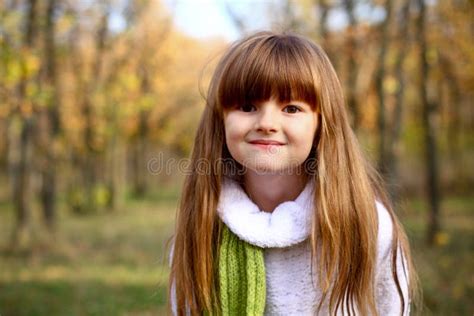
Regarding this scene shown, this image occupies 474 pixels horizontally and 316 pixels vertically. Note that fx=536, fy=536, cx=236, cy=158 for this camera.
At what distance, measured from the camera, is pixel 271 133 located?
162 centimetres

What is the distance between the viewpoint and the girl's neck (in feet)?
5.86

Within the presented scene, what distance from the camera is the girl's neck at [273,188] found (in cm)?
179

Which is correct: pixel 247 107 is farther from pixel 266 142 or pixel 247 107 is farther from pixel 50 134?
pixel 50 134

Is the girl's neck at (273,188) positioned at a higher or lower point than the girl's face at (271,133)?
lower

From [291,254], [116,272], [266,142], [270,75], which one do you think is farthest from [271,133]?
[116,272]

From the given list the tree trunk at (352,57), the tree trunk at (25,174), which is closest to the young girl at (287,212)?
the tree trunk at (25,174)

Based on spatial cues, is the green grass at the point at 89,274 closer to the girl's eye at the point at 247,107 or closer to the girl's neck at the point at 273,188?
the girl's neck at the point at 273,188

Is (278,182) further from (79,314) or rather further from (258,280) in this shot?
(79,314)

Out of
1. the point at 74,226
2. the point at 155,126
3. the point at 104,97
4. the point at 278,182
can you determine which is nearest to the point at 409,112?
the point at 155,126

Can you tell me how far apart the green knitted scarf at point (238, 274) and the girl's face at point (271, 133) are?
27cm

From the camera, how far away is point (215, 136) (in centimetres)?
184

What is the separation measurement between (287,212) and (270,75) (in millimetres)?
428

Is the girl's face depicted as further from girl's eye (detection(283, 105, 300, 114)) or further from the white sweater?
the white sweater

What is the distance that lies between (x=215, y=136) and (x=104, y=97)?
13.6 meters
